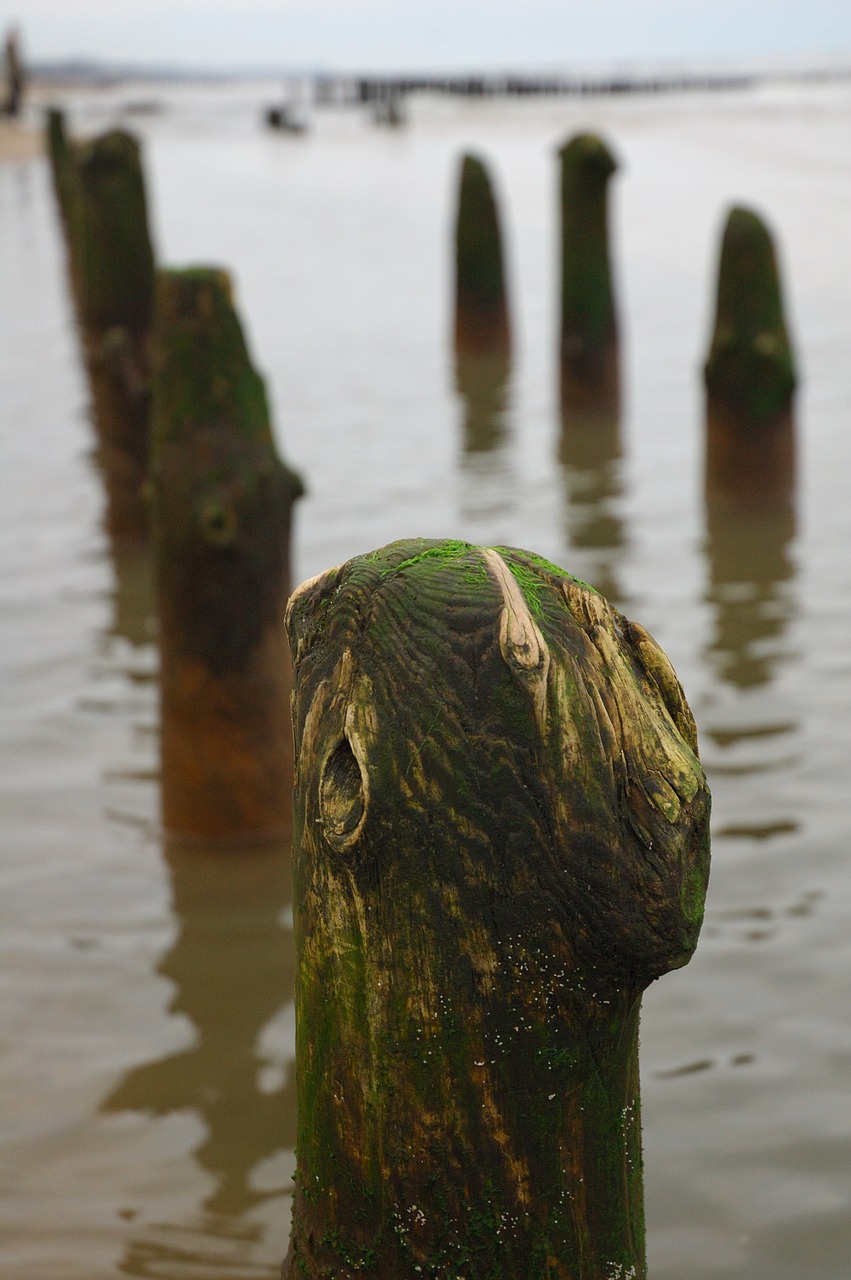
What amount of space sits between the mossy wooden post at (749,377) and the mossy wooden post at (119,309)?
3.29m

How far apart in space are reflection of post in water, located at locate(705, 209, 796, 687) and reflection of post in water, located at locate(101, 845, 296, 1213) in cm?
359

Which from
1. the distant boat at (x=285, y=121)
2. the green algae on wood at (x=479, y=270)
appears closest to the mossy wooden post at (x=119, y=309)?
the green algae on wood at (x=479, y=270)

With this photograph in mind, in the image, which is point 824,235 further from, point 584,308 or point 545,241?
point 584,308

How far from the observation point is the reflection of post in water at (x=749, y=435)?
8.73m

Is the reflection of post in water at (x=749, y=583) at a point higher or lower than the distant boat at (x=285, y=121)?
lower

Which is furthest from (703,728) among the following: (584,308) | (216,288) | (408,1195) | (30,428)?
(30,428)

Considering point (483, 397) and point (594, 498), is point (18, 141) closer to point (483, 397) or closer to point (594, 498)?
point (483, 397)

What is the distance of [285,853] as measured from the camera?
5449 millimetres

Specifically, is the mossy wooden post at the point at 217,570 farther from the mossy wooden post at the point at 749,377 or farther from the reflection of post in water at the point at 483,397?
the reflection of post in water at the point at 483,397

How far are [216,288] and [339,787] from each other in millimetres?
3352

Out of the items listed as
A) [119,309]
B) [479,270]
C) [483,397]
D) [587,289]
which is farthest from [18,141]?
[119,309]

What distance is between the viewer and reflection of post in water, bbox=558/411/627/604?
358 inches

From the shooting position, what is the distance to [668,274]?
70.0 feet

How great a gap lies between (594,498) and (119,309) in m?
3.46
